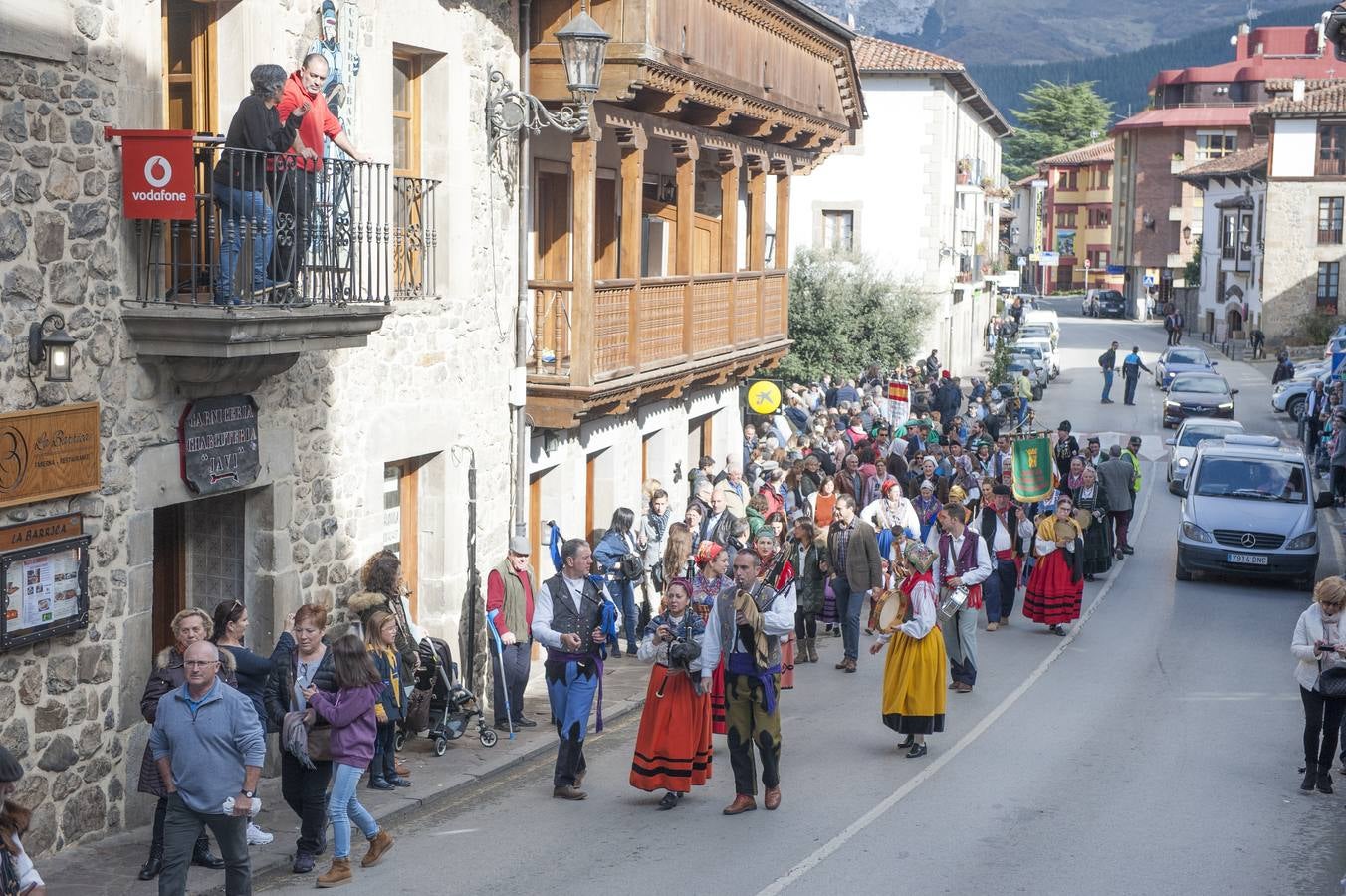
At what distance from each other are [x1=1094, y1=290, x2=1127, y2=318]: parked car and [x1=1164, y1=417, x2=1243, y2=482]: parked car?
63336mm

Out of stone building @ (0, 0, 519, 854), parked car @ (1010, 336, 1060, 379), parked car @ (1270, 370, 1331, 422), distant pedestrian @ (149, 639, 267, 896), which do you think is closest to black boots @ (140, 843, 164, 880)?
stone building @ (0, 0, 519, 854)

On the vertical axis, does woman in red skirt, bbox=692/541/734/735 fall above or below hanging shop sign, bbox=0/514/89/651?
below

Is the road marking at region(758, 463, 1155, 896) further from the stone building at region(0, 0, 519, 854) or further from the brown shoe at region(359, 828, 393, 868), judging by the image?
the stone building at region(0, 0, 519, 854)

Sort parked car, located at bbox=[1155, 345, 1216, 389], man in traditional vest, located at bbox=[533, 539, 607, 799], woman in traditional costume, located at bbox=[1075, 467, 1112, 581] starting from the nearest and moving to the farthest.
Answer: man in traditional vest, located at bbox=[533, 539, 607, 799] < woman in traditional costume, located at bbox=[1075, 467, 1112, 581] < parked car, located at bbox=[1155, 345, 1216, 389]

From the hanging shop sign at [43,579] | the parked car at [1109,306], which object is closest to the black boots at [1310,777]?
the hanging shop sign at [43,579]

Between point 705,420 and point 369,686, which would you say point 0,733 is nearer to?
point 369,686

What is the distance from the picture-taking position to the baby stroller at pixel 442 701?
41.7 feet

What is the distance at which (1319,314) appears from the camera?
6359 centimetres

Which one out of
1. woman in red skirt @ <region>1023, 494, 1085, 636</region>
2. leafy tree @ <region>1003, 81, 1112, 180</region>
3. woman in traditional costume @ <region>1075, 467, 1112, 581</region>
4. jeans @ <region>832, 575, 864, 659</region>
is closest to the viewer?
jeans @ <region>832, 575, 864, 659</region>

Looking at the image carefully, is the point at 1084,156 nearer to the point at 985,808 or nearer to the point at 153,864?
the point at 985,808

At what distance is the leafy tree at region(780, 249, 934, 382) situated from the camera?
40.0 meters

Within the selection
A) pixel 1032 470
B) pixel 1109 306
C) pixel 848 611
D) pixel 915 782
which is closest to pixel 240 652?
pixel 915 782

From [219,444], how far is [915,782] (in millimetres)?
5661

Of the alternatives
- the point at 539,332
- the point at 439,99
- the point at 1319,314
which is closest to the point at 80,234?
the point at 439,99
